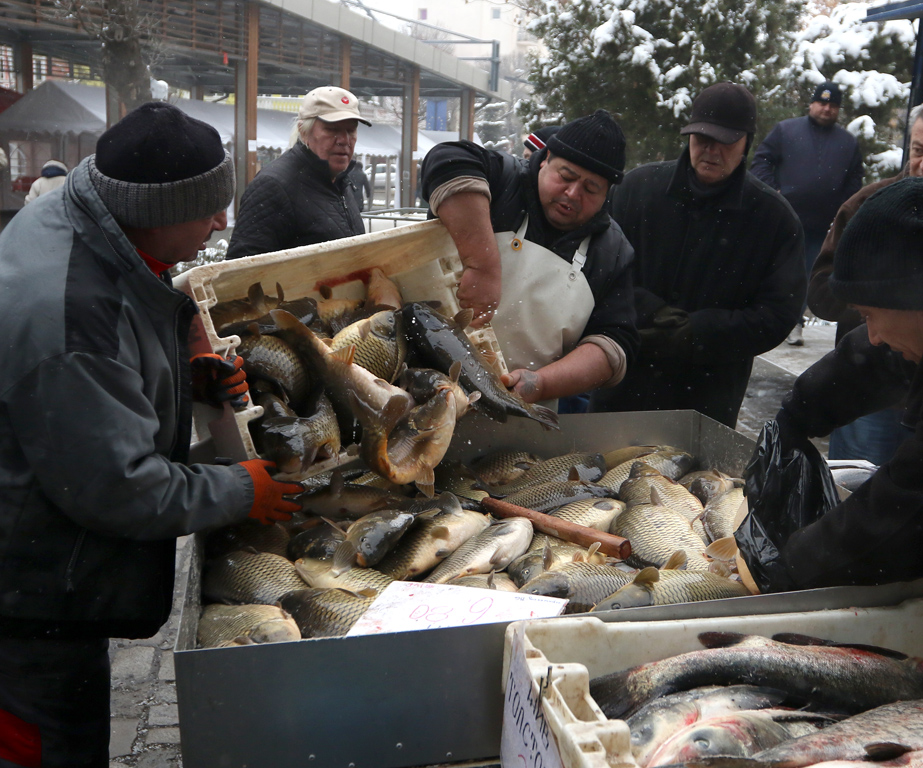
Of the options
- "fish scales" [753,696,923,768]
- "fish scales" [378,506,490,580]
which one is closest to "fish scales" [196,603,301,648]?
"fish scales" [378,506,490,580]

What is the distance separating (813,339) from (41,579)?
32.8ft

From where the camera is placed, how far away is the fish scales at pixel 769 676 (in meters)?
1.80

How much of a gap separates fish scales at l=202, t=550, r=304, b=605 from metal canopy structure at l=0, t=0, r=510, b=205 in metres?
9.06

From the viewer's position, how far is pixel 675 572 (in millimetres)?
2299

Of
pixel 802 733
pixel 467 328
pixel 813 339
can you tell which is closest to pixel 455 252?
pixel 467 328

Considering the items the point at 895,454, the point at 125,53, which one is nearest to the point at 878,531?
the point at 895,454

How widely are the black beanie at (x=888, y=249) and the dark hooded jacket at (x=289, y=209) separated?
304 centimetres

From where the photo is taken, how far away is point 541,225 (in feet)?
11.8

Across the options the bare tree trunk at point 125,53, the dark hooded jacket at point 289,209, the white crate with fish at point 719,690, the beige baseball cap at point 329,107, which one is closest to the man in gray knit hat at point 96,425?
the white crate with fish at point 719,690

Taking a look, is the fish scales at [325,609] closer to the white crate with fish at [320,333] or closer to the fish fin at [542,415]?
the white crate with fish at [320,333]

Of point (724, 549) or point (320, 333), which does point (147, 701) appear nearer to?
point (320, 333)

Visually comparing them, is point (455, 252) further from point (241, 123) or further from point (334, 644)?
point (241, 123)

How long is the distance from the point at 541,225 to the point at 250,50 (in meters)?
11.7

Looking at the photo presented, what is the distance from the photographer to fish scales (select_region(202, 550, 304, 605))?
2.34 m
